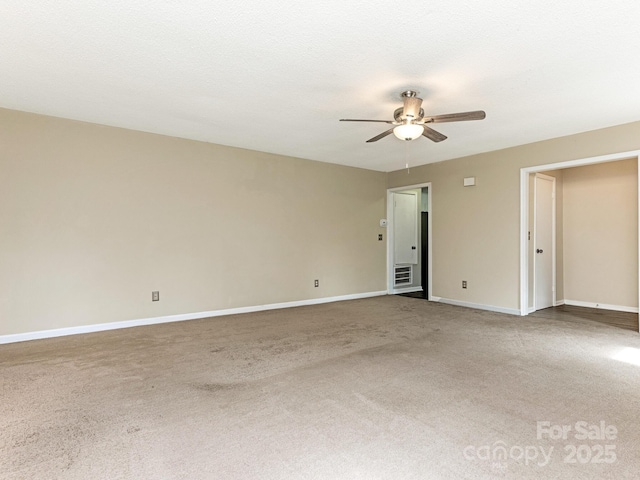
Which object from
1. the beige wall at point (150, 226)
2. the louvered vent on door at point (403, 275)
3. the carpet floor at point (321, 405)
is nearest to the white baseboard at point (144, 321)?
the beige wall at point (150, 226)

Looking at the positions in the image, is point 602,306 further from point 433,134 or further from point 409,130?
point 409,130

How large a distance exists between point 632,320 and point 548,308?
1.04m

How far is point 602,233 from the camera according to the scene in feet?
17.8

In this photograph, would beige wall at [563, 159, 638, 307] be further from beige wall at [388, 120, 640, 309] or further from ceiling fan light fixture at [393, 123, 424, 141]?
ceiling fan light fixture at [393, 123, 424, 141]

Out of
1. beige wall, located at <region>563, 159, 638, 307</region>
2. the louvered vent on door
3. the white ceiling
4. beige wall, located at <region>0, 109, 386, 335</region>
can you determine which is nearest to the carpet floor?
beige wall, located at <region>0, 109, 386, 335</region>

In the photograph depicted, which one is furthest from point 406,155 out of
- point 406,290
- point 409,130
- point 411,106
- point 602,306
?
point 602,306

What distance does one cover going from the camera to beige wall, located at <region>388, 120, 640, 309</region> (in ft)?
15.4

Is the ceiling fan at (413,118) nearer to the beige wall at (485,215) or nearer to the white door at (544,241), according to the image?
the beige wall at (485,215)

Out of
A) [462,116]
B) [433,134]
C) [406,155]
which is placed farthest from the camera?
[406,155]

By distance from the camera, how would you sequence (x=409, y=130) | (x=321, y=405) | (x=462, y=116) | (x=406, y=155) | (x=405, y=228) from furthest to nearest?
(x=405, y=228), (x=406, y=155), (x=409, y=130), (x=462, y=116), (x=321, y=405)

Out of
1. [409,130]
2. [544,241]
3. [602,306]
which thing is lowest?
[602,306]

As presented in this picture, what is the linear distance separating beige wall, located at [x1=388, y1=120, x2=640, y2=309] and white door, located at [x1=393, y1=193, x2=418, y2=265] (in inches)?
33.4

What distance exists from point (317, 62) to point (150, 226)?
10.1ft

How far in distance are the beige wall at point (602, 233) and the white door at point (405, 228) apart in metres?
2.63
